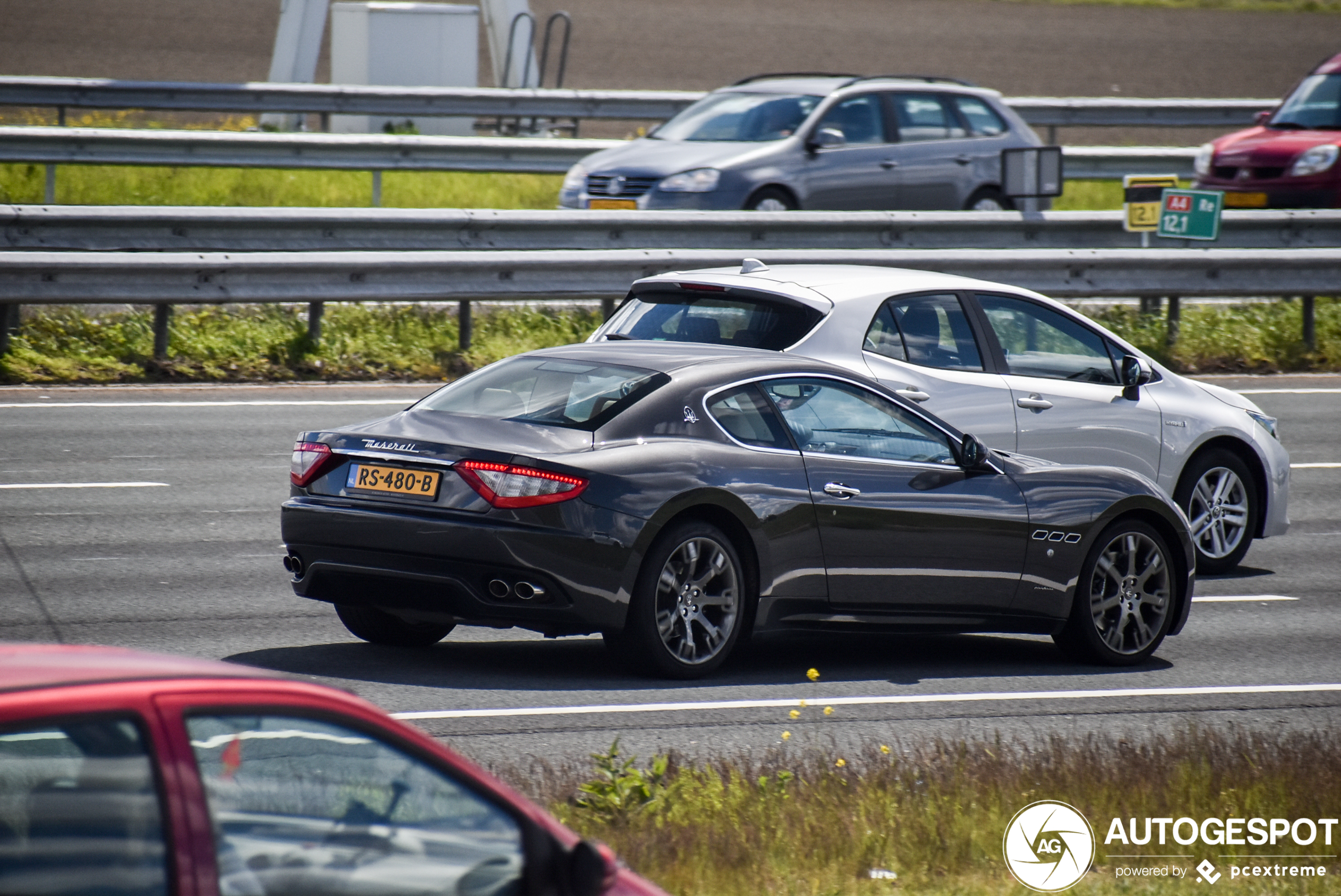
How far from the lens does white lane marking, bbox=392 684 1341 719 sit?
7418 millimetres

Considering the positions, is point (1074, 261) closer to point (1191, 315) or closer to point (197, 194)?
point (1191, 315)

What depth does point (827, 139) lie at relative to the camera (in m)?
18.8

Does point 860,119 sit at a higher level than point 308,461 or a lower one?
higher

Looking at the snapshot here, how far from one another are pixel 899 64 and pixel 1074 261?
72.2 feet

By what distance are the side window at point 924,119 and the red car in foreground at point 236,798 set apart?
16861mm

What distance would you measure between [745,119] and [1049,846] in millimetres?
13982

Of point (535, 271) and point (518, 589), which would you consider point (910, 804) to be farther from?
point (535, 271)

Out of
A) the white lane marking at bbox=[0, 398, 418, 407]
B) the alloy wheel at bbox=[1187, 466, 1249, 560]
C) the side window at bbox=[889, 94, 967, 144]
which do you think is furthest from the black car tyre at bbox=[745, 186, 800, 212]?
the alloy wheel at bbox=[1187, 466, 1249, 560]

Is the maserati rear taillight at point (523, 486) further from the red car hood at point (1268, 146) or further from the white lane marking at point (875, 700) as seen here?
the red car hood at point (1268, 146)

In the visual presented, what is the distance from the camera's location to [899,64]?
38750mm

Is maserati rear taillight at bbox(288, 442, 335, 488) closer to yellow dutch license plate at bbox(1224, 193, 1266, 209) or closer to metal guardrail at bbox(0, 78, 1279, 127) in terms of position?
metal guardrail at bbox(0, 78, 1279, 127)

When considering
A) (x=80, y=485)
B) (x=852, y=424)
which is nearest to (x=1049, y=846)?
(x=852, y=424)

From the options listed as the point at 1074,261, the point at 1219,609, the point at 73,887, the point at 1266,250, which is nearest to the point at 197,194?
the point at 1074,261

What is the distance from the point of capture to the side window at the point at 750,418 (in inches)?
320
